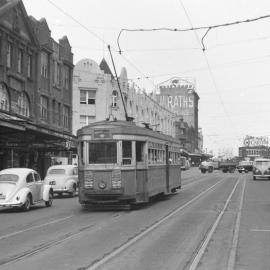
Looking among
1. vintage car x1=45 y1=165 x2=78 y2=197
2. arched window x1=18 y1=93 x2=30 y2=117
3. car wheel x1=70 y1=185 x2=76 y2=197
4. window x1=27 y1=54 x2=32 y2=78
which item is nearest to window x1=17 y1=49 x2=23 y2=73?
window x1=27 y1=54 x2=32 y2=78

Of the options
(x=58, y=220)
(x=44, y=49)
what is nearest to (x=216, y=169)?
(x=44, y=49)

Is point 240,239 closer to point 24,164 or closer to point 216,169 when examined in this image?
point 24,164

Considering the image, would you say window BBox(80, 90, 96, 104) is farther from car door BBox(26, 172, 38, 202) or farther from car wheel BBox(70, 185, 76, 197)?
car door BBox(26, 172, 38, 202)

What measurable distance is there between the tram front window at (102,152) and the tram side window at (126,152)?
29 centimetres

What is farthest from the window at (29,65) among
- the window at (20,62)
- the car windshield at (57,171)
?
the car windshield at (57,171)

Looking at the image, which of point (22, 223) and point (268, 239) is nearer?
point (268, 239)

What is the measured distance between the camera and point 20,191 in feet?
65.2

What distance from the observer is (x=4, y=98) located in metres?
A: 35.5

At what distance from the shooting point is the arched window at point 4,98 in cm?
3504

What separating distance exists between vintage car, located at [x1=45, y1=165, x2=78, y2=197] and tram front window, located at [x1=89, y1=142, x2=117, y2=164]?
963 centimetres

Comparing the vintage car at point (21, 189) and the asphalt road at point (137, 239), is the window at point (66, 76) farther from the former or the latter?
the asphalt road at point (137, 239)

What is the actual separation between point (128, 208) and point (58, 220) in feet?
13.5

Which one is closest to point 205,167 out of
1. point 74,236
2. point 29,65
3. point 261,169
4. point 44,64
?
point 261,169

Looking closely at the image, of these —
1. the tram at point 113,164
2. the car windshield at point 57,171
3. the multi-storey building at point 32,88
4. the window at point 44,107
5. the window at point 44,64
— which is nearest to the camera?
the tram at point 113,164
